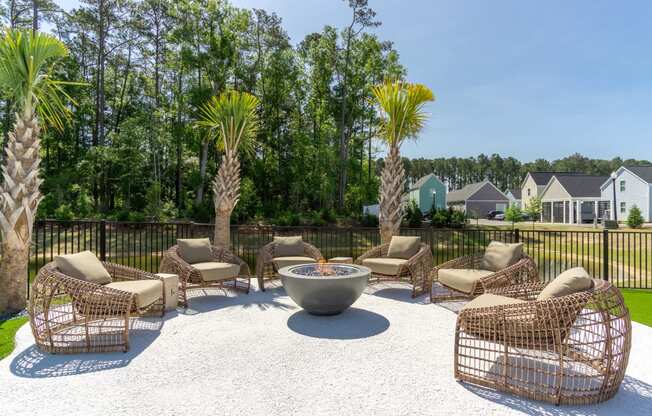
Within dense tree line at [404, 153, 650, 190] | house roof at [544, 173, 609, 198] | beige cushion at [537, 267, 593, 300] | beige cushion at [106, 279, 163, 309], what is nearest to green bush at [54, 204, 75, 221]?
beige cushion at [106, 279, 163, 309]

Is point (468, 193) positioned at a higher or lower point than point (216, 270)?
higher

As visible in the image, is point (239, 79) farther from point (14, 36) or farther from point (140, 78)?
point (14, 36)

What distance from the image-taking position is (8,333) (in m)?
3.78

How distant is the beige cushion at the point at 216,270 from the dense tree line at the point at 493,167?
5914cm

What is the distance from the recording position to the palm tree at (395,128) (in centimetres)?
668

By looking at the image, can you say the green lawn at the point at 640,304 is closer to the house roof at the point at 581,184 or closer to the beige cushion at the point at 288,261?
the beige cushion at the point at 288,261

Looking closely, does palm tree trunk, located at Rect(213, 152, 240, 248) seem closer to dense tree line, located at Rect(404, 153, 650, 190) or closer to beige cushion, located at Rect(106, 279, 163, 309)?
beige cushion, located at Rect(106, 279, 163, 309)

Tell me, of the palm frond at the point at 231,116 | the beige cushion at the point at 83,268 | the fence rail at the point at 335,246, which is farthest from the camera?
the palm frond at the point at 231,116

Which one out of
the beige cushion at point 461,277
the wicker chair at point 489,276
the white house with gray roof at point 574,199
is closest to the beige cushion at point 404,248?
the wicker chair at point 489,276

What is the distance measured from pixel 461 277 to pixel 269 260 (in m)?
3.08

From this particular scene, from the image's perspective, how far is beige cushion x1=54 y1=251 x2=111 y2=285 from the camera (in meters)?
3.64

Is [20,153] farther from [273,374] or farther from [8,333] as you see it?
[273,374]

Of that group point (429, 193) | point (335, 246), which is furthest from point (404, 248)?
point (429, 193)

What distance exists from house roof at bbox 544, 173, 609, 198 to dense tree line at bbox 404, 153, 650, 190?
32.3 metres
